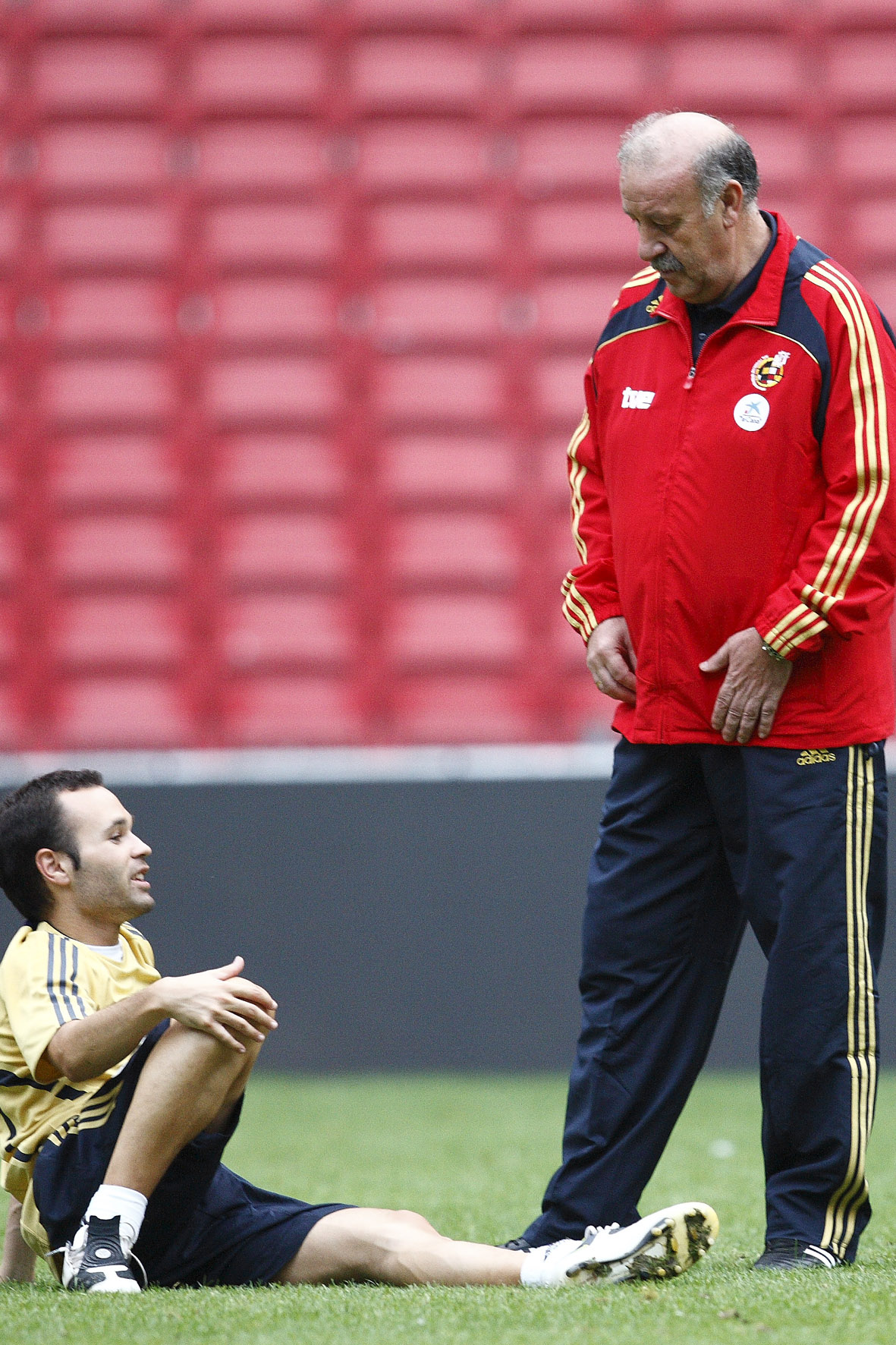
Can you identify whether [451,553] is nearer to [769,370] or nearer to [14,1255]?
[769,370]

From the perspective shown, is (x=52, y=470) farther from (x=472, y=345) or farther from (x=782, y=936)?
(x=782, y=936)

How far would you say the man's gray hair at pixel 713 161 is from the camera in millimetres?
2299

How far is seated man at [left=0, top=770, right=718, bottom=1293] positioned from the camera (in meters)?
2.15

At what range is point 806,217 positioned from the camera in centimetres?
662

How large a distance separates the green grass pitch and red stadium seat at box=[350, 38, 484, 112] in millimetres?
3909

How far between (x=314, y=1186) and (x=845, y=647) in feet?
5.58

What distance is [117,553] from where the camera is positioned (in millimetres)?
6105

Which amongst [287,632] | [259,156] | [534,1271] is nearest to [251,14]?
[259,156]

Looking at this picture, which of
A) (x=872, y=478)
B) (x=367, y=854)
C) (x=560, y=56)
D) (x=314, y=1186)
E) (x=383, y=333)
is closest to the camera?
(x=872, y=478)

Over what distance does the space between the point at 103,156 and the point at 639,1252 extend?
5.59 m

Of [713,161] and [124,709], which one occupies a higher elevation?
[713,161]

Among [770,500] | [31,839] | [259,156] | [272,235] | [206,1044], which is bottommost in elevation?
[206,1044]

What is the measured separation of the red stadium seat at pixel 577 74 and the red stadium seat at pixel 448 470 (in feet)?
5.04

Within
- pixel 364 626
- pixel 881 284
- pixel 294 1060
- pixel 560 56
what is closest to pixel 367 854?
pixel 294 1060
